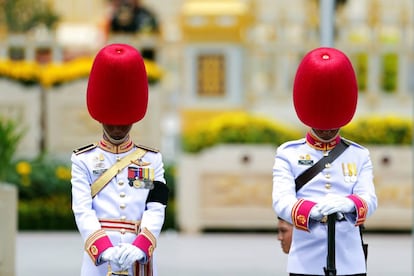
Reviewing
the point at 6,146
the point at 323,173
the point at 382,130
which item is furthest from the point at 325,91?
the point at 382,130

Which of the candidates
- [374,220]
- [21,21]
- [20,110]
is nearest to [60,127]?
[20,110]

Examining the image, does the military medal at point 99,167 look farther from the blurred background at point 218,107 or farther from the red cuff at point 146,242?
the blurred background at point 218,107

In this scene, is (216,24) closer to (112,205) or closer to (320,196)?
(320,196)

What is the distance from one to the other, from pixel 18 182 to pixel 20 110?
1311 millimetres

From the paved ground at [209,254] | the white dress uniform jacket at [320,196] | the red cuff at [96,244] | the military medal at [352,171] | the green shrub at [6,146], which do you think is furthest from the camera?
the paved ground at [209,254]

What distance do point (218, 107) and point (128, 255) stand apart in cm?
1109

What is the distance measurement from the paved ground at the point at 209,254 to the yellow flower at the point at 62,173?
2.33 feet

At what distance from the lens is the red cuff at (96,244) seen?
6.43 meters

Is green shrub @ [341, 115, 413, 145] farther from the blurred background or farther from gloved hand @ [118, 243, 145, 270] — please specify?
gloved hand @ [118, 243, 145, 270]

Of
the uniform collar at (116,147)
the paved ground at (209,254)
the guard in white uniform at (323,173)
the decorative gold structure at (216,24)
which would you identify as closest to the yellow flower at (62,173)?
the paved ground at (209,254)

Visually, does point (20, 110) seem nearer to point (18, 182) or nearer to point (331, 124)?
point (18, 182)

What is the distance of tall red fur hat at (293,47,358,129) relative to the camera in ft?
22.0

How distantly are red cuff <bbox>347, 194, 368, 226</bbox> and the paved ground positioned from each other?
587 cm

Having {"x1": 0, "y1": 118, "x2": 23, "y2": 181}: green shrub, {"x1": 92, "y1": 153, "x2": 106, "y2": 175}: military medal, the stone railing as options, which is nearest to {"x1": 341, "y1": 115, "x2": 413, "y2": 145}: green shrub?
the stone railing
